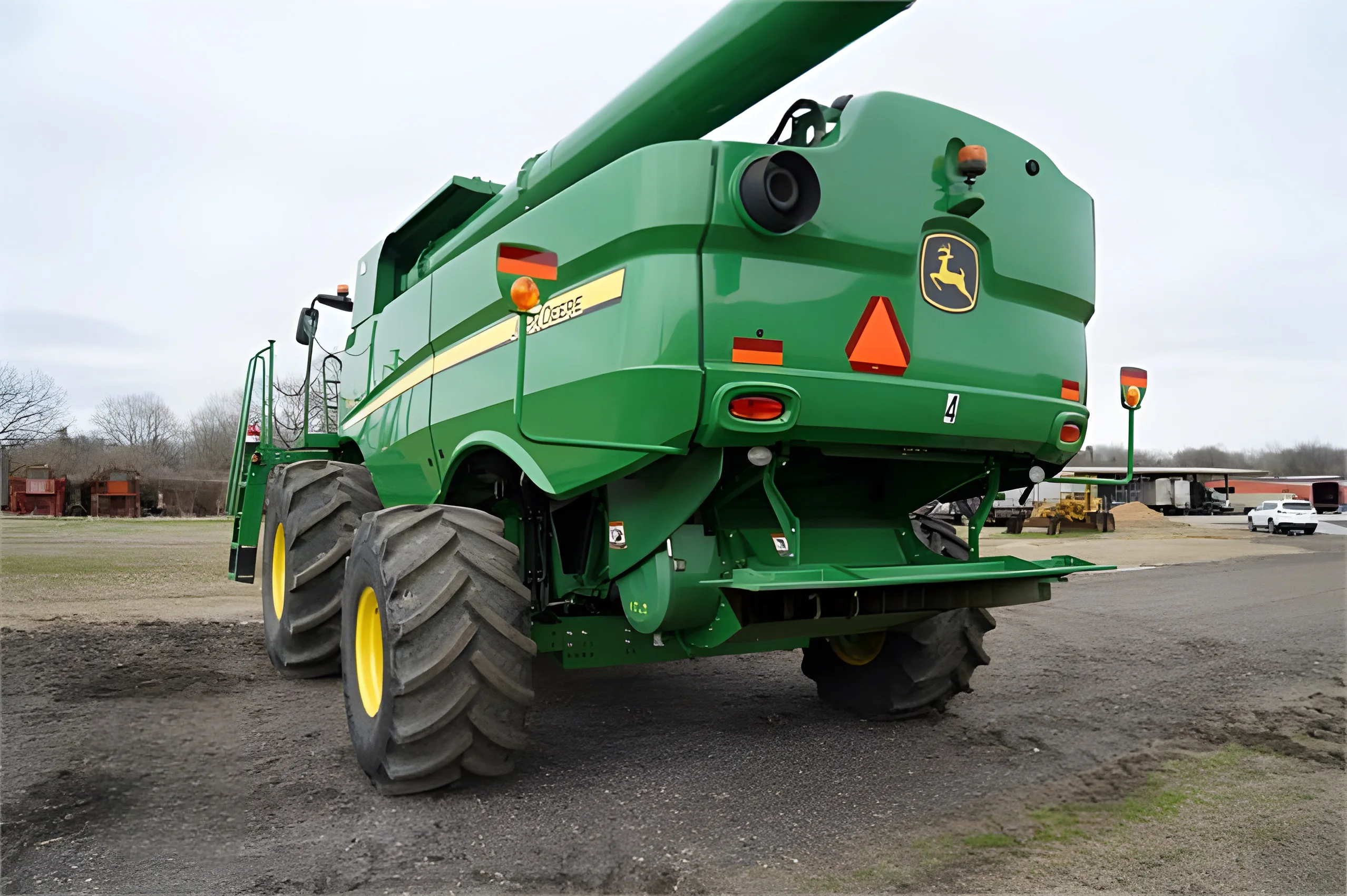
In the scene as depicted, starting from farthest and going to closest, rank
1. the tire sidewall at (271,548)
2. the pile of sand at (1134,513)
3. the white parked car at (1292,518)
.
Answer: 1. the pile of sand at (1134,513)
2. the white parked car at (1292,518)
3. the tire sidewall at (271,548)

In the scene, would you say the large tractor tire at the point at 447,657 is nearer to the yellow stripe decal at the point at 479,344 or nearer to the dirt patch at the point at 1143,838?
the yellow stripe decal at the point at 479,344

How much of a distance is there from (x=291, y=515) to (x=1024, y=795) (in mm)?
4402

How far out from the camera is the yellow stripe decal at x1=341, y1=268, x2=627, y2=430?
3512 millimetres

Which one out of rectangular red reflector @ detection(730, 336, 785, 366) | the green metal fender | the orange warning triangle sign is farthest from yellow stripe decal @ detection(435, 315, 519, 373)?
the orange warning triangle sign

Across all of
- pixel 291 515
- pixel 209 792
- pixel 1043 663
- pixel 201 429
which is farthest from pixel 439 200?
pixel 201 429

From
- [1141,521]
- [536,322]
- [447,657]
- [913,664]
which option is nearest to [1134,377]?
[913,664]

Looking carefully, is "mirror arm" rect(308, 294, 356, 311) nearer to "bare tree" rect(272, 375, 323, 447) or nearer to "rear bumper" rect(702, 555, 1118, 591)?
"bare tree" rect(272, 375, 323, 447)

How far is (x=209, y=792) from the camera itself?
12.3ft

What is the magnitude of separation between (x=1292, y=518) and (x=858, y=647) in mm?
34683

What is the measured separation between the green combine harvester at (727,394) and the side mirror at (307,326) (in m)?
3.19

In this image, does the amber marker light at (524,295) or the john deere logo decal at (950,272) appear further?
the john deere logo decal at (950,272)

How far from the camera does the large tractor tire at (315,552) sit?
544 cm

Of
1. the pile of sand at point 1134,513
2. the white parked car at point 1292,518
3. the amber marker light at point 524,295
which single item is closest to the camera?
the amber marker light at point 524,295

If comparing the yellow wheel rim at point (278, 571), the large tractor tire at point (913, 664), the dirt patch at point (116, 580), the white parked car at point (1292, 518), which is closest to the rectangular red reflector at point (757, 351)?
the large tractor tire at point (913, 664)
